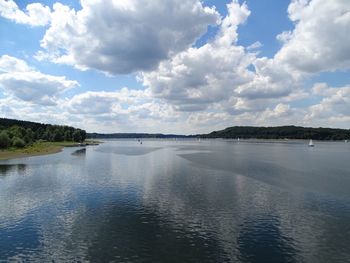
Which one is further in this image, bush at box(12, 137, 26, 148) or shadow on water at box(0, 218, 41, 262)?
bush at box(12, 137, 26, 148)

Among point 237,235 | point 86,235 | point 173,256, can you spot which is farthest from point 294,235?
point 86,235

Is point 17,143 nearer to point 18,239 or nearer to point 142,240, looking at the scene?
point 18,239

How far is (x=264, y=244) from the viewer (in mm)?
28922

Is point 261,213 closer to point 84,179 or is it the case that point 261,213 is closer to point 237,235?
point 237,235

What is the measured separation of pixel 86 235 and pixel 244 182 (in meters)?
37.5

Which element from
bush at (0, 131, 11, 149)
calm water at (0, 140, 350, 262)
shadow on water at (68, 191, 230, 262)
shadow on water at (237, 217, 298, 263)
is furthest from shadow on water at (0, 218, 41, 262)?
bush at (0, 131, 11, 149)

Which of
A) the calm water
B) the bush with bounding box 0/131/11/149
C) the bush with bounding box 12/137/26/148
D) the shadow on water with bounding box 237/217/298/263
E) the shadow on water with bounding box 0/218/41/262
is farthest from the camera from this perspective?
the bush with bounding box 12/137/26/148

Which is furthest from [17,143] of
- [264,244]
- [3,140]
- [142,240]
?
[264,244]

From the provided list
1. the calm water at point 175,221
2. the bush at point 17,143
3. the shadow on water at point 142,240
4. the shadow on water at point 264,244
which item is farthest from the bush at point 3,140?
the shadow on water at point 264,244

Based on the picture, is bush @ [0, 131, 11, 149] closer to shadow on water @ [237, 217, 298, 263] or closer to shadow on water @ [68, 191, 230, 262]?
shadow on water @ [68, 191, 230, 262]

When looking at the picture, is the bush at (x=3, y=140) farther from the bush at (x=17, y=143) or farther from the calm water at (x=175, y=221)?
the calm water at (x=175, y=221)

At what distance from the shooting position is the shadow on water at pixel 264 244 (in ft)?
85.9

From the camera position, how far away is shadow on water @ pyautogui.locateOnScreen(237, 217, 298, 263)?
26.2 m

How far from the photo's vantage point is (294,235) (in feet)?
102
